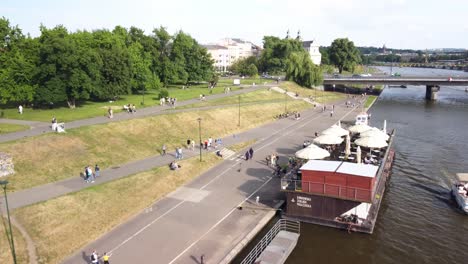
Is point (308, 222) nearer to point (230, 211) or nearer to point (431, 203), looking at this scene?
point (230, 211)

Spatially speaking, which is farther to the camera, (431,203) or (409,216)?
(431,203)

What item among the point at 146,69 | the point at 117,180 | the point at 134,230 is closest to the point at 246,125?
the point at 146,69

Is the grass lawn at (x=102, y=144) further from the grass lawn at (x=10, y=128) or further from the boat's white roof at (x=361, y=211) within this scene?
the boat's white roof at (x=361, y=211)

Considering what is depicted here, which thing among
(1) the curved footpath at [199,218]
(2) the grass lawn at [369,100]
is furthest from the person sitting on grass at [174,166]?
(2) the grass lawn at [369,100]

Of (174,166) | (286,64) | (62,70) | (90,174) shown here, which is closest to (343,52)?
(286,64)

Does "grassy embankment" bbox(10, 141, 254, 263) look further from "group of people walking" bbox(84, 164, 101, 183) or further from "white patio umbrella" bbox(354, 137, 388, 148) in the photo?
"white patio umbrella" bbox(354, 137, 388, 148)

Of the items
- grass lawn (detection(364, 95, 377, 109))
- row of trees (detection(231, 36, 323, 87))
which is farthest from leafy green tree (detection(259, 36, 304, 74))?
grass lawn (detection(364, 95, 377, 109))
